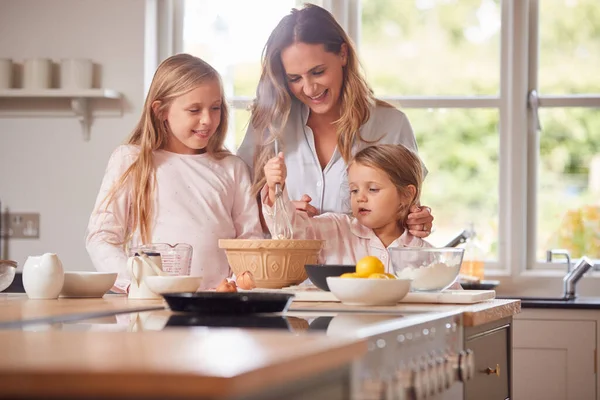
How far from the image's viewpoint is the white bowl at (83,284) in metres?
2.33

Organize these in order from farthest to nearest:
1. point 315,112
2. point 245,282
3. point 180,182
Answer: point 315,112
point 180,182
point 245,282

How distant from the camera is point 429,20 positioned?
4.38 metres

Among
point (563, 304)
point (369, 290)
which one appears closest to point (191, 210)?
point (369, 290)

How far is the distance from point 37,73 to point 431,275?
2.44 m

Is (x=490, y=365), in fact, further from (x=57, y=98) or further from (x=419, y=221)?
(x=57, y=98)

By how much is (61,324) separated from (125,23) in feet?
9.12

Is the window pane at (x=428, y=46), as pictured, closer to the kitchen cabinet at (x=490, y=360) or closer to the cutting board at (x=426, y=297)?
the kitchen cabinet at (x=490, y=360)

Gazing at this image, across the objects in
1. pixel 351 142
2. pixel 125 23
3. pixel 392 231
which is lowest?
pixel 392 231

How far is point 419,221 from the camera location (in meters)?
3.13

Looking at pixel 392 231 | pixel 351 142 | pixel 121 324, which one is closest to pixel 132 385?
pixel 121 324

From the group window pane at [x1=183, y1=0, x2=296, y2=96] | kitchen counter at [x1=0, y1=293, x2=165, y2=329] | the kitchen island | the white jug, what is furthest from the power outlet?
the kitchen island

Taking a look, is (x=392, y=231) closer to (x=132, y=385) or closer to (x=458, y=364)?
(x=458, y=364)

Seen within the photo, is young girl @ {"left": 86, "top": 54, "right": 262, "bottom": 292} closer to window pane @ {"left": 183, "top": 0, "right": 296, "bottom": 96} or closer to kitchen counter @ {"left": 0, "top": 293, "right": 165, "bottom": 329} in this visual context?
kitchen counter @ {"left": 0, "top": 293, "right": 165, "bottom": 329}

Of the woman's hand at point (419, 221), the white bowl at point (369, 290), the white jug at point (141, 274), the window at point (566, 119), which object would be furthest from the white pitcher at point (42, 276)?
the window at point (566, 119)
